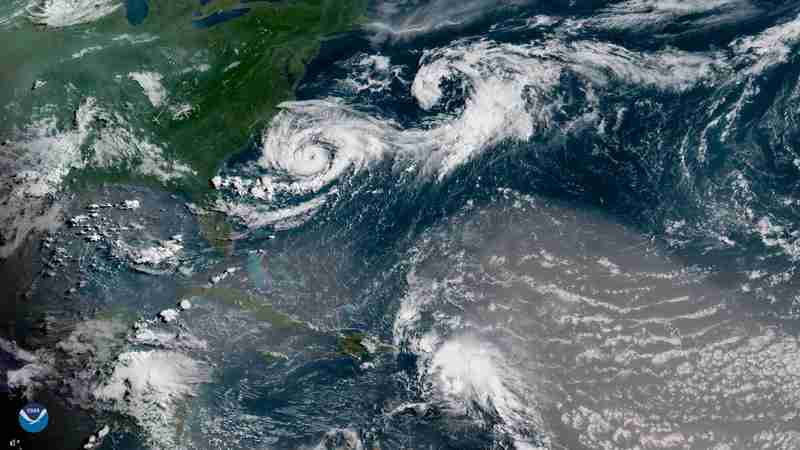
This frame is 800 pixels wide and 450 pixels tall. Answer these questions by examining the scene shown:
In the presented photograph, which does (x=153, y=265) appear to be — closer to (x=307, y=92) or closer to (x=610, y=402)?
(x=307, y=92)

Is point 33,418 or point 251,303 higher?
point 251,303

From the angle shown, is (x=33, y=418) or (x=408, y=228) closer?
(x=33, y=418)

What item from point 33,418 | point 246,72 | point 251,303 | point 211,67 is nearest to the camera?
point 33,418

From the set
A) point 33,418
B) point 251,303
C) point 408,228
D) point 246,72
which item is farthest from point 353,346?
point 246,72

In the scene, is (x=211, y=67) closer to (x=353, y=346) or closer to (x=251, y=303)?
(x=251, y=303)

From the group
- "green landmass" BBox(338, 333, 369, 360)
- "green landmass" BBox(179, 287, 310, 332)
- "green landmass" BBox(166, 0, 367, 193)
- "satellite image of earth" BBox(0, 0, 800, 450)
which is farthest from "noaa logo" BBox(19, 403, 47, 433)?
"green landmass" BBox(338, 333, 369, 360)

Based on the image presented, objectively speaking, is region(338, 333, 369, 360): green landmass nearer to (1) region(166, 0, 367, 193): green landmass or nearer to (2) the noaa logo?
(1) region(166, 0, 367, 193): green landmass

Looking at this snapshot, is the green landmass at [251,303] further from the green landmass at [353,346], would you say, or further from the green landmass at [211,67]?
the green landmass at [211,67]
